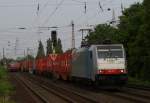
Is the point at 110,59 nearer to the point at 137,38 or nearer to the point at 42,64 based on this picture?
the point at 137,38

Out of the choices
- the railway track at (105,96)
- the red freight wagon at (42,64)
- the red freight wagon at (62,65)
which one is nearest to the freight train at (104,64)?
the railway track at (105,96)

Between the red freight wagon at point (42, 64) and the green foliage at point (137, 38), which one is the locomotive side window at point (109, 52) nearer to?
the green foliage at point (137, 38)

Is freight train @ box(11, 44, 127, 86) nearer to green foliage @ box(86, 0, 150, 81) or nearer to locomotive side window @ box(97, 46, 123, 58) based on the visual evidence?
locomotive side window @ box(97, 46, 123, 58)

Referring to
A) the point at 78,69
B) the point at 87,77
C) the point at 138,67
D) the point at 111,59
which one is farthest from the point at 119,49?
the point at 138,67

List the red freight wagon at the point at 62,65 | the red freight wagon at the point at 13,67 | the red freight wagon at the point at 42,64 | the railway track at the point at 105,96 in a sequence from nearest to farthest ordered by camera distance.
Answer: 1. the railway track at the point at 105,96
2. the red freight wagon at the point at 62,65
3. the red freight wagon at the point at 42,64
4. the red freight wagon at the point at 13,67

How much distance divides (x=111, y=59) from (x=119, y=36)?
26.0 metres

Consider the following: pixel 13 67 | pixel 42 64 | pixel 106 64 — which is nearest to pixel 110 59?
pixel 106 64

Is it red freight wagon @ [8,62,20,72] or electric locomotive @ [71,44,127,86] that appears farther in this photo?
red freight wagon @ [8,62,20,72]

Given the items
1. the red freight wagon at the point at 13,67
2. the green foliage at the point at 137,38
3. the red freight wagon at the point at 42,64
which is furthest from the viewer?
the red freight wagon at the point at 13,67

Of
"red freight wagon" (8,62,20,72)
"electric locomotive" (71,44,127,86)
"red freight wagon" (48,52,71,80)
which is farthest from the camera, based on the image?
"red freight wagon" (8,62,20,72)

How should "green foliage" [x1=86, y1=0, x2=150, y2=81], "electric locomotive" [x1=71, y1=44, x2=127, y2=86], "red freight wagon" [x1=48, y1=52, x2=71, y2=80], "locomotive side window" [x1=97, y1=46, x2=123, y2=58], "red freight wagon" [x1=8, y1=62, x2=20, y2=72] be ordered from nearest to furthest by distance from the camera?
"electric locomotive" [x1=71, y1=44, x2=127, y2=86] → "locomotive side window" [x1=97, y1=46, x2=123, y2=58] → "green foliage" [x1=86, y1=0, x2=150, y2=81] → "red freight wagon" [x1=48, y1=52, x2=71, y2=80] → "red freight wagon" [x1=8, y1=62, x2=20, y2=72]

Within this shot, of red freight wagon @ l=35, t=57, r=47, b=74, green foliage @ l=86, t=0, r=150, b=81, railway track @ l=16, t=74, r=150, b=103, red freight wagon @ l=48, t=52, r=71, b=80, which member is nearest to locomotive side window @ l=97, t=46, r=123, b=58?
railway track @ l=16, t=74, r=150, b=103

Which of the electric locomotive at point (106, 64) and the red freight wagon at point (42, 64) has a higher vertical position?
the red freight wagon at point (42, 64)

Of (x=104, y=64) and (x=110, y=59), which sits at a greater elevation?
(x=110, y=59)
